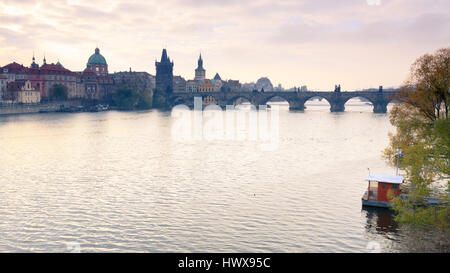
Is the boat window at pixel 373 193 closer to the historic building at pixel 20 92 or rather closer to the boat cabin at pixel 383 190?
the boat cabin at pixel 383 190

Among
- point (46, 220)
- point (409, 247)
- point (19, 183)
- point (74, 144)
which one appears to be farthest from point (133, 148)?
point (409, 247)

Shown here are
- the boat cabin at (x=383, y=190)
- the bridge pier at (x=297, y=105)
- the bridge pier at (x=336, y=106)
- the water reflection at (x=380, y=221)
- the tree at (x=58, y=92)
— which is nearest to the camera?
the water reflection at (x=380, y=221)

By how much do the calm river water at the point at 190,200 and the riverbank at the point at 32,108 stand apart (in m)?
84.4

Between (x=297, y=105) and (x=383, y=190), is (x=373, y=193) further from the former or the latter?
(x=297, y=105)

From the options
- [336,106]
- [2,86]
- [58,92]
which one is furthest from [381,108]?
[2,86]

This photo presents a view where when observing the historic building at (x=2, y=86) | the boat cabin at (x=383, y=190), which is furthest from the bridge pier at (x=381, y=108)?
the boat cabin at (x=383, y=190)

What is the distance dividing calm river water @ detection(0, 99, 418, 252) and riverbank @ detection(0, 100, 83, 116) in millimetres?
84358

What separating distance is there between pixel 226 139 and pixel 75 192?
43600 millimetres

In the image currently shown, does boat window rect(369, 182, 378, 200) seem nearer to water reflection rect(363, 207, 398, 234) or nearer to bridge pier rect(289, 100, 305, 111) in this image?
water reflection rect(363, 207, 398, 234)

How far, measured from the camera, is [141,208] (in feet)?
101

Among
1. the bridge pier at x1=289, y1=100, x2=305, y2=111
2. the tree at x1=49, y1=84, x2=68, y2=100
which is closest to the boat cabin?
the tree at x1=49, y1=84, x2=68, y2=100

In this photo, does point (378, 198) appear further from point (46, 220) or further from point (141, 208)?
point (46, 220)

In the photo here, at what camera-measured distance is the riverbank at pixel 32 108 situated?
451 ft

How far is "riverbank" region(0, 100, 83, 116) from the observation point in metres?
138
